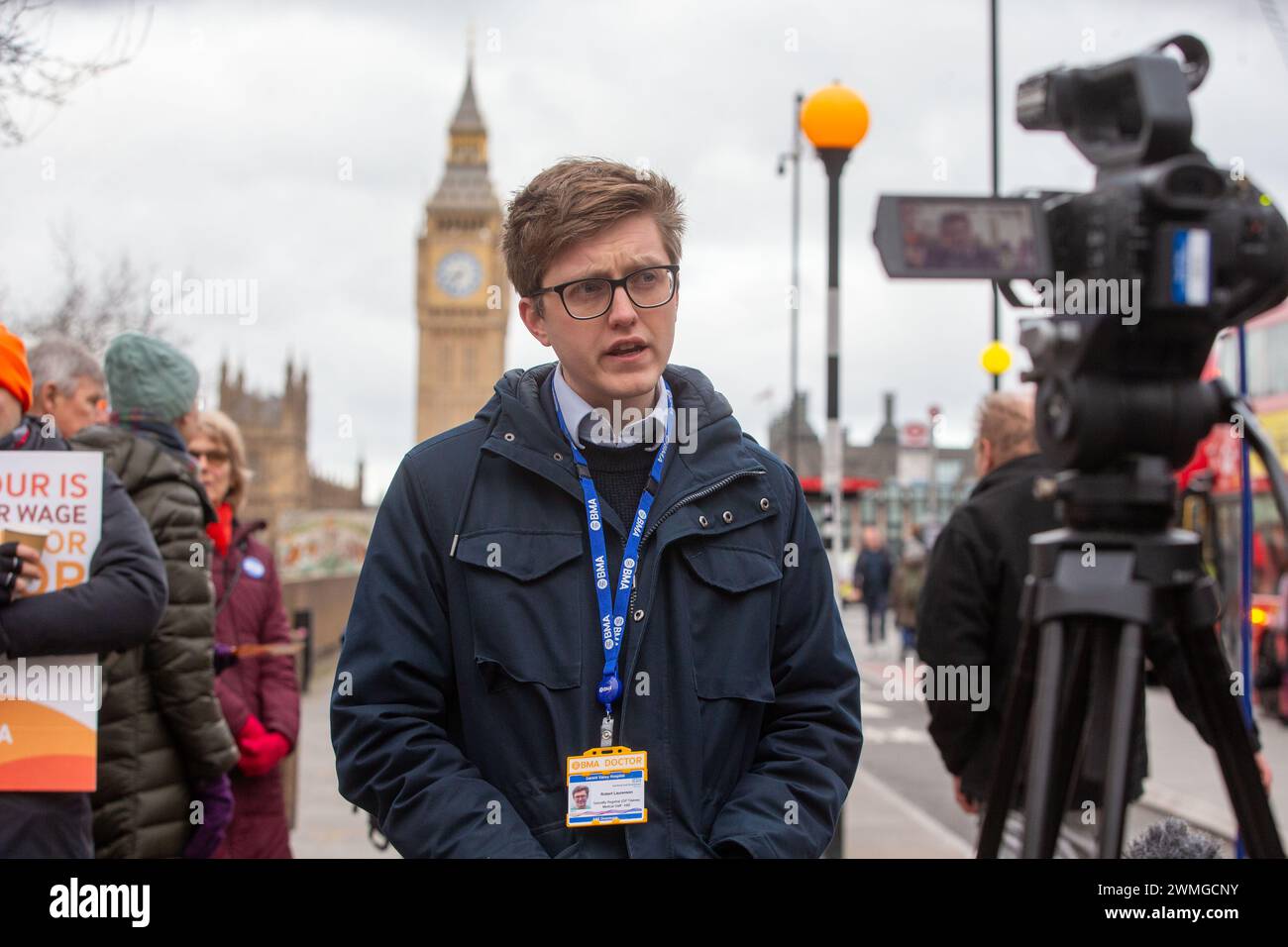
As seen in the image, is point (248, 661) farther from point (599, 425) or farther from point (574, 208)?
point (574, 208)

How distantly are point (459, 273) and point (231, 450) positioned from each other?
10506 centimetres

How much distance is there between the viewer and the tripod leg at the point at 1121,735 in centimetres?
172

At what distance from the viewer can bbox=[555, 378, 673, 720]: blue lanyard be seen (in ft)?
7.26

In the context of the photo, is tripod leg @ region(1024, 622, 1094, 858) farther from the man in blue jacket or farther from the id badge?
the id badge

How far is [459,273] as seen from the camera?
107750 millimetres

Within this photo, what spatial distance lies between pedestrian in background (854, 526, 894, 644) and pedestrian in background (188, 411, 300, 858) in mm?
20076

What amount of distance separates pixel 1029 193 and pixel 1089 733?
0.74 metres

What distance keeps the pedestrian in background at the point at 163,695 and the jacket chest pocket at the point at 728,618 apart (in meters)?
1.93

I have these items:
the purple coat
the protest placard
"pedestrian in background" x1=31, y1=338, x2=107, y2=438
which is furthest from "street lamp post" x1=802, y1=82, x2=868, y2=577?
the protest placard

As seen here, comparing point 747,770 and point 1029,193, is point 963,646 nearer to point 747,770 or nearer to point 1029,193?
point 747,770

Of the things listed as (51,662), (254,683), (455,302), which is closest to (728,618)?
(51,662)

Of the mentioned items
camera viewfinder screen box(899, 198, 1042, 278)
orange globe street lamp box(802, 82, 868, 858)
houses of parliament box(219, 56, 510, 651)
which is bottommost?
camera viewfinder screen box(899, 198, 1042, 278)
